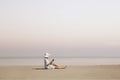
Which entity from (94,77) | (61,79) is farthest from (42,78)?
(94,77)

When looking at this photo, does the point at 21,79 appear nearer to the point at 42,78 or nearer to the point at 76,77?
the point at 42,78

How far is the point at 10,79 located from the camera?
919 centimetres

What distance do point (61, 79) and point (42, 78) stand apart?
15.8 inches

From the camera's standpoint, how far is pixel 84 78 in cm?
938

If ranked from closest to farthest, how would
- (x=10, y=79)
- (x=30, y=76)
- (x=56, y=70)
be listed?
(x=10, y=79), (x=30, y=76), (x=56, y=70)

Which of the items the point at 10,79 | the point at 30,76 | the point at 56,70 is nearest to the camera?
the point at 10,79

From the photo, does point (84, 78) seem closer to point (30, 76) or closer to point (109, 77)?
point (109, 77)

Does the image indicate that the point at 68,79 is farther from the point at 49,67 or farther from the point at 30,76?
the point at 49,67

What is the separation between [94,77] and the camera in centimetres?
951

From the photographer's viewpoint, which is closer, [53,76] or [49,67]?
[53,76]

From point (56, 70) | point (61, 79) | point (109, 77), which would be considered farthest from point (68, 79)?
point (56, 70)

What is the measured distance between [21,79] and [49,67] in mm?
2388

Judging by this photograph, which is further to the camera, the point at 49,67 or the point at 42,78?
the point at 49,67

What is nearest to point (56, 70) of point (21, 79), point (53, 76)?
point (53, 76)
